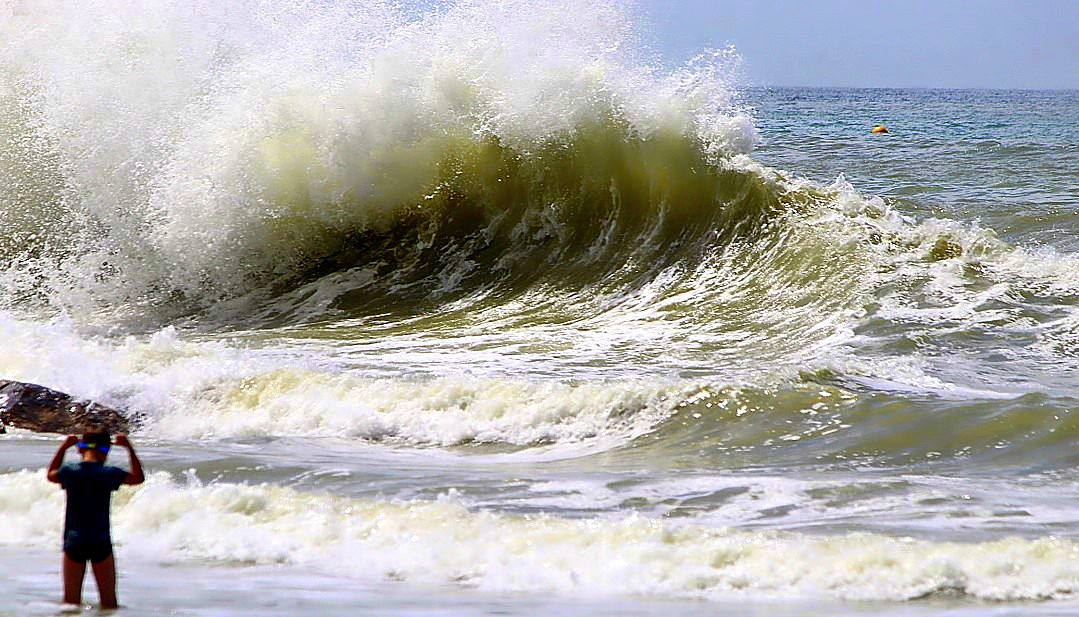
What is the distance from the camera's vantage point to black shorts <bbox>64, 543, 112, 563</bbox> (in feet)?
13.3

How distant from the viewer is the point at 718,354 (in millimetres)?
9273

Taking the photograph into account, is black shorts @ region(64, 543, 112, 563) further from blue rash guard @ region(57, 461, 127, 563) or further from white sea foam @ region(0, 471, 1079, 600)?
white sea foam @ region(0, 471, 1079, 600)

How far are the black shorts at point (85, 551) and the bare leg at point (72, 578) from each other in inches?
0.7

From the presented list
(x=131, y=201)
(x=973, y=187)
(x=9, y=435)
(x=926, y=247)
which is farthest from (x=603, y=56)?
(x=9, y=435)

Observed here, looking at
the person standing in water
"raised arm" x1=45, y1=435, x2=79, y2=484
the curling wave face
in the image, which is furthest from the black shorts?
the curling wave face

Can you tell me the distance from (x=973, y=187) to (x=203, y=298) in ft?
33.7

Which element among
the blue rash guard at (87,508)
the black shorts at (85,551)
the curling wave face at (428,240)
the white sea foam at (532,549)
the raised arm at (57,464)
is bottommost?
the white sea foam at (532,549)

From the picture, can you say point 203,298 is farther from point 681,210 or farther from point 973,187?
point 973,187

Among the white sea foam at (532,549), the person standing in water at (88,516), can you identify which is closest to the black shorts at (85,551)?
the person standing in water at (88,516)

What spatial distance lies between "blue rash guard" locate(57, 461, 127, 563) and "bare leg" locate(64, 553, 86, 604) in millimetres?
20

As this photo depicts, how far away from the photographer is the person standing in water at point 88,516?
4047 mm

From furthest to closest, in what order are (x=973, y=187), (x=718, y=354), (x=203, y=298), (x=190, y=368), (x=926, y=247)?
1. (x=973, y=187)
2. (x=203, y=298)
3. (x=926, y=247)
4. (x=718, y=354)
5. (x=190, y=368)

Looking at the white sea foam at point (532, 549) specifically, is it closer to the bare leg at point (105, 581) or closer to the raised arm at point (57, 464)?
the bare leg at point (105, 581)

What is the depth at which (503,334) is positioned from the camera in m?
10.4
